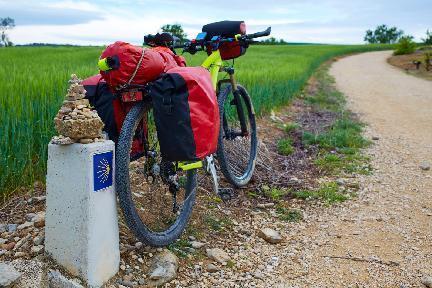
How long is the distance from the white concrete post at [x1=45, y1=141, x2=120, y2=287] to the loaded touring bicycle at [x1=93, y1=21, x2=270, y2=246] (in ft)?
0.41

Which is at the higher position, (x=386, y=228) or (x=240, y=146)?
(x=240, y=146)

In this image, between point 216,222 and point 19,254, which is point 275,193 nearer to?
point 216,222

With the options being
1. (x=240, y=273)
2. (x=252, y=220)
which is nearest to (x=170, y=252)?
(x=240, y=273)

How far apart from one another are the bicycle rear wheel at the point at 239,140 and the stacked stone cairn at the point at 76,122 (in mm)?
1704

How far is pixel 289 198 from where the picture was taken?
13.3 ft

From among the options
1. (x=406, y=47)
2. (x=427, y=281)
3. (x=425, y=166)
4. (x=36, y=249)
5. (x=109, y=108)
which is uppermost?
(x=406, y=47)

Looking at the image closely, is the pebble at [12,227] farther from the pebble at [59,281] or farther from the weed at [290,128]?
the weed at [290,128]

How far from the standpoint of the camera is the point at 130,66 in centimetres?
241

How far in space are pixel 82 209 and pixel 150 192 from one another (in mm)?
1176

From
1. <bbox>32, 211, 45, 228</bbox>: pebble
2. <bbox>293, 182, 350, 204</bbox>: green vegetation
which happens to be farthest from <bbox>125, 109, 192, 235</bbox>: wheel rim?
<bbox>293, 182, 350, 204</bbox>: green vegetation

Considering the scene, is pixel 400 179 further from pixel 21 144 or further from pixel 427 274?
pixel 21 144

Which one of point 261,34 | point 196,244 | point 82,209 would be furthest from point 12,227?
point 261,34

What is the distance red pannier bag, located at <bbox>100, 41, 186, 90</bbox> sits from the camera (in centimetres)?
240

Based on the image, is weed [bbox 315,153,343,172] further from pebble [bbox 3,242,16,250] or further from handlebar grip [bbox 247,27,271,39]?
pebble [bbox 3,242,16,250]
